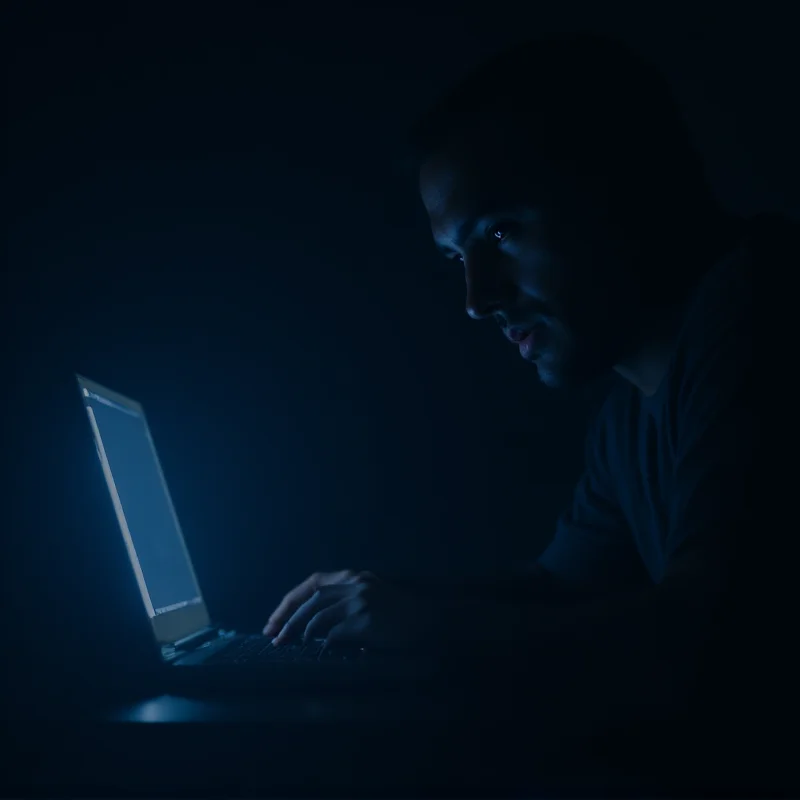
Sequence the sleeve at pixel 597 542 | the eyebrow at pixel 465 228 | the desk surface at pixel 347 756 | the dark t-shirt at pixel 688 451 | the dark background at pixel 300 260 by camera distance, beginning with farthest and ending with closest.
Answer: the dark background at pixel 300 260 < the sleeve at pixel 597 542 < the eyebrow at pixel 465 228 < the dark t-shirt at pixel 688 451 < the desk surface at pixel 347 756

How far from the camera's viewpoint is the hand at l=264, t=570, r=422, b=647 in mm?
826

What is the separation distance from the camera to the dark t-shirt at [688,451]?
30.7 inches

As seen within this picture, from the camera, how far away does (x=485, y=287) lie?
1.21m

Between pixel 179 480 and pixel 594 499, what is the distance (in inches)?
34.7

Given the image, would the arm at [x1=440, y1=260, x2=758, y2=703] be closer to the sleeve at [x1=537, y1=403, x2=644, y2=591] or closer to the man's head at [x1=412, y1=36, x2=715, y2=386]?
the man's head at [x1=412, y1=36, x2=715, y2=386]

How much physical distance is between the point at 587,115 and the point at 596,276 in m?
0.30

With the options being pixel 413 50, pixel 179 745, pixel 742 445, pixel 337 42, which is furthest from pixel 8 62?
pixel 742 445

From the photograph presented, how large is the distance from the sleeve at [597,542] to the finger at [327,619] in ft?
2.10

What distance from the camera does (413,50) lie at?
1576mm

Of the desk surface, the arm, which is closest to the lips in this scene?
the arm

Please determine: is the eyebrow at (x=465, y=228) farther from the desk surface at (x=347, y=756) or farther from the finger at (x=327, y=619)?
the desk surface at (x=347, y=756)

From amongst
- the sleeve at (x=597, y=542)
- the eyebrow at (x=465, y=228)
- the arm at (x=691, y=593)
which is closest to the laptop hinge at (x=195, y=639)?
the arm at (x=691, y=593)

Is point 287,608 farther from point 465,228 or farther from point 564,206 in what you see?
point 564,206

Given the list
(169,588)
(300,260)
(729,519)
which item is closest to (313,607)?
(169,588)
